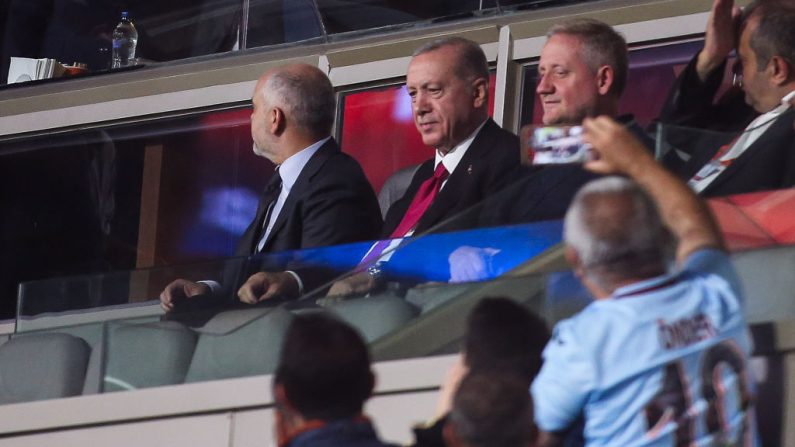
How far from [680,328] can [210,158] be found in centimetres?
609

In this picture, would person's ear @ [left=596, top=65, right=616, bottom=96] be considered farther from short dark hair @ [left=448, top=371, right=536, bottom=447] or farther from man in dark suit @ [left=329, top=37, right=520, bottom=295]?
short dark hair @ [left=448, top=371, right=536, bottom=447]

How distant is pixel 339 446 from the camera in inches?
118

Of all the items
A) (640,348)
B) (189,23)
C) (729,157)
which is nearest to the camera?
(640,348)

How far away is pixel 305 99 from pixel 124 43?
154 inches

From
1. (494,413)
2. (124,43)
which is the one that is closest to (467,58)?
(494,413)

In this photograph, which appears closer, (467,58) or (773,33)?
A: (773,33)

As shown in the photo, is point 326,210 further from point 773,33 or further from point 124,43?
point 124,43

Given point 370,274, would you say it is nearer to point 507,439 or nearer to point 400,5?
point 507,439

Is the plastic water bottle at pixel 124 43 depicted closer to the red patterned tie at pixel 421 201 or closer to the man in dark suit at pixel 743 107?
the red patterned tie at pixel 421 201

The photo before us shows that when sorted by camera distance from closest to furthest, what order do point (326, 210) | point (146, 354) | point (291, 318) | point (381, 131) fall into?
point (291, 318) < point (146, 354) < point (326, 210) < point (381, 131)

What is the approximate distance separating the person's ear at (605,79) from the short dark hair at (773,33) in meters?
0.45

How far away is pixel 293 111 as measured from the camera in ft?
18.4

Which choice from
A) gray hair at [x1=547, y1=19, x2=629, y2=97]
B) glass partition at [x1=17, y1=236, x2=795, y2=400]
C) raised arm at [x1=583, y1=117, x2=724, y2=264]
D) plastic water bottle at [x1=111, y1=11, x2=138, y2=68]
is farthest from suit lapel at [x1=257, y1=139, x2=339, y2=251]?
plastic water bottle at [x1=111, y1=11, x2=138, y2=68]

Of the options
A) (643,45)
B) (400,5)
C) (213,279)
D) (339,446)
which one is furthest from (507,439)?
(400,5)
